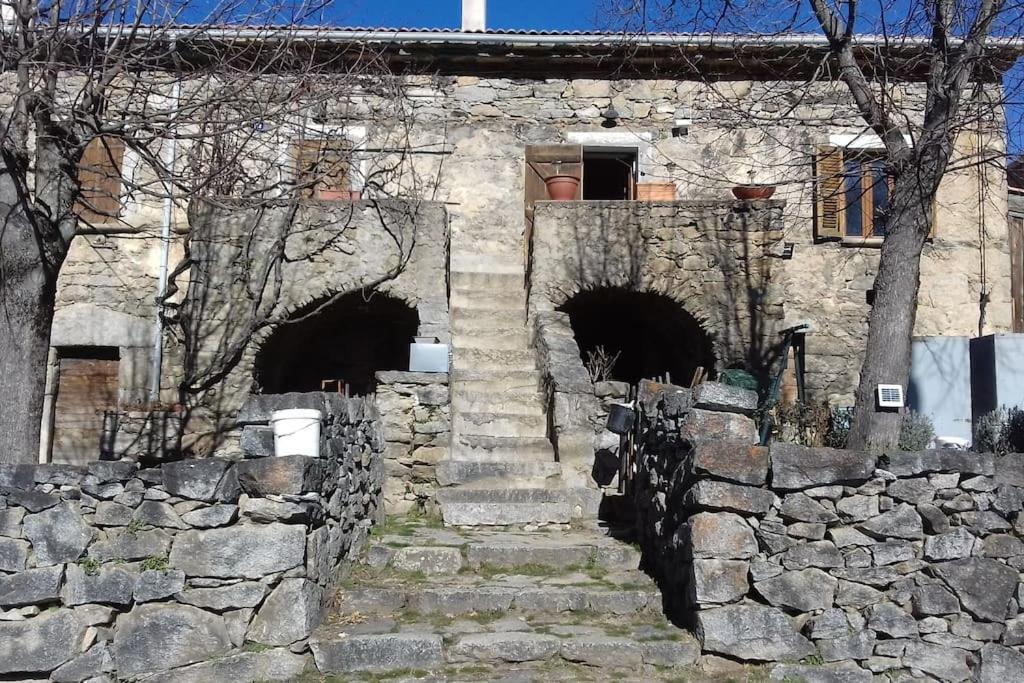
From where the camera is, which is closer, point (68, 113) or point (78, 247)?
point (68, 113)

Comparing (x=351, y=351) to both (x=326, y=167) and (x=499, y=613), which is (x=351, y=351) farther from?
(x=499, y=613)

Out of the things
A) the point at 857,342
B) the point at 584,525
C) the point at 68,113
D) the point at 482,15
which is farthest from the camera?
the point at 482,15

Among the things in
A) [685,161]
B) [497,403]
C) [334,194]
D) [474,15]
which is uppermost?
[474,15]

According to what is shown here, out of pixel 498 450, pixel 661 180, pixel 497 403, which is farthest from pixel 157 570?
pixel 661 180

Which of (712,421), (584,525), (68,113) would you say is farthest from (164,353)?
(712,421)

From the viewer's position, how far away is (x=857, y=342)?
34.8ft

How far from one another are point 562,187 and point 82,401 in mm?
5846

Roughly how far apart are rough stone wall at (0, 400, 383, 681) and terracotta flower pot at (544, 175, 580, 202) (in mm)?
6501

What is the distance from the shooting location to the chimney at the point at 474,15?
11.4m

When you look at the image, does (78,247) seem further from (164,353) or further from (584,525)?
(584,525)

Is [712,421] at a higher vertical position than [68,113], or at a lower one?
lower

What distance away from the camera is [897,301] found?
6.27 meters

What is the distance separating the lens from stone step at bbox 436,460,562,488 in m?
6.79

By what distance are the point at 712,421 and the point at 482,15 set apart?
8051 mm
